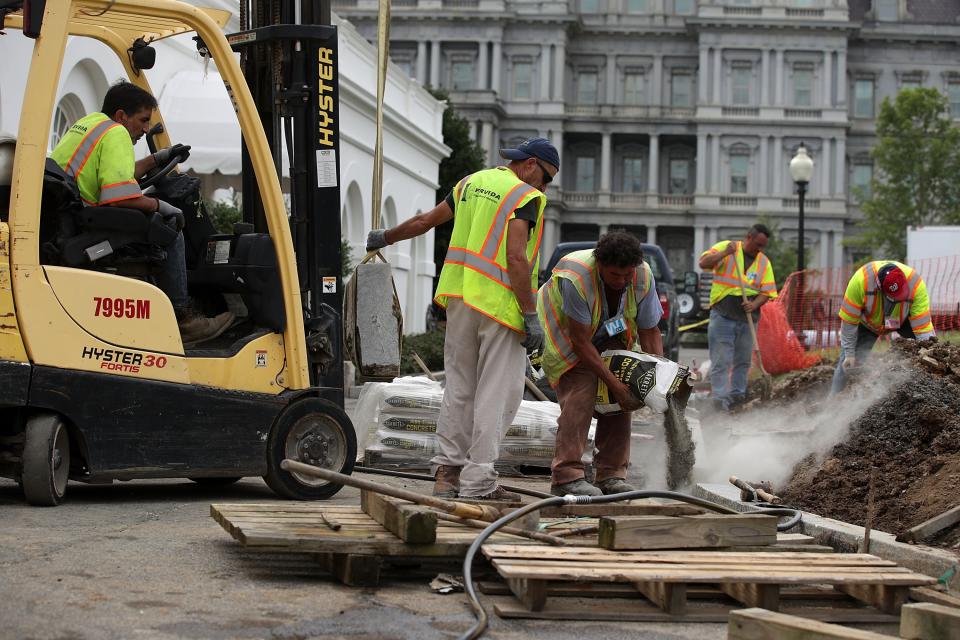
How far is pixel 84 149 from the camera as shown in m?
7.16

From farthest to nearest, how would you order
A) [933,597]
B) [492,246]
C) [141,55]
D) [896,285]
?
[896,285], [141,55], [492,246], [933,597]

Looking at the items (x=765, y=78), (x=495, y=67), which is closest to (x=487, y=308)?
(x=495, y=67)

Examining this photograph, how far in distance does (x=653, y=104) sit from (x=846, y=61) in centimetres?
1259

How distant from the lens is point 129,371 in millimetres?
7176

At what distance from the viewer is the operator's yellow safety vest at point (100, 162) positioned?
23.4 ft

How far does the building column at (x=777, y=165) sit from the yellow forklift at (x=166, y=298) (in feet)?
265

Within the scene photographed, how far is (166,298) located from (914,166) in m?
56.1

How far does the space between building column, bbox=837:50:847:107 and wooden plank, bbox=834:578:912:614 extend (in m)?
86.1

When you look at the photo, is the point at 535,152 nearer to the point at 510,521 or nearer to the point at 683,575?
the point at 510,521

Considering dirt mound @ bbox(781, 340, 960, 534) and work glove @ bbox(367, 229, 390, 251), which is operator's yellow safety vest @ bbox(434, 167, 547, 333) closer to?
work glove @ bbox(367, 229, 390, 251)

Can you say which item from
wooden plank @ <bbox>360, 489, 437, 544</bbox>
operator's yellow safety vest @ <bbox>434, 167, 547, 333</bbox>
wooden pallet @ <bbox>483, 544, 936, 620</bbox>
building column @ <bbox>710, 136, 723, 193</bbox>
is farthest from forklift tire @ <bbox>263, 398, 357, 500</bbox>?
building column @ <bbox>710, 136, 723, 193</bbox>

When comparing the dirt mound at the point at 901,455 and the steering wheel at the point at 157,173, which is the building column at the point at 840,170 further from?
the steering wheel at the point at 157,173

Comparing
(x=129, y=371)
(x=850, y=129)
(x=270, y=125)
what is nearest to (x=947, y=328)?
(x=270, y=125)

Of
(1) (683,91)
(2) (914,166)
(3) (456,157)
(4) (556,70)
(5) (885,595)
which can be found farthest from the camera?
(1) (683,91)
